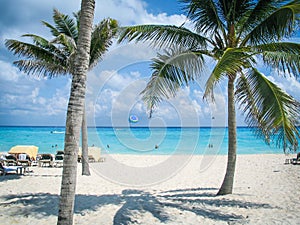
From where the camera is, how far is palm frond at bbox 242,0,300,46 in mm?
5328

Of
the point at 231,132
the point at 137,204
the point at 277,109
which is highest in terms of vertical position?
the point at 277,109

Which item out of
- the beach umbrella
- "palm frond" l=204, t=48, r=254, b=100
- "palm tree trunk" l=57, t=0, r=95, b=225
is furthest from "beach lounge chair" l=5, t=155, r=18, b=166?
"palm frond" l=204, t=48, r=254, b=100

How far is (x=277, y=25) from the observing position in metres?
5.80

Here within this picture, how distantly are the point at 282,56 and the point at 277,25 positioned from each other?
0.88 metres

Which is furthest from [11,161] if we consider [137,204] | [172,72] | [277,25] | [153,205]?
[277,25]

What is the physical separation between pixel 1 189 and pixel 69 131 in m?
5.91

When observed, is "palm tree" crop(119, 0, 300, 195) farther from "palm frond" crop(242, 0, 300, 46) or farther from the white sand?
the white sand

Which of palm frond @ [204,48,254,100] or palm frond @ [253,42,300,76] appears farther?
palm frond @ [253,42,300,76]

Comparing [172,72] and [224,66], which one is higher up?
[172,72]

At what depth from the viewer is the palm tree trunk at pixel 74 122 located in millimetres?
3574

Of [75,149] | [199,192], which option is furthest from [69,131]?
[199,192]

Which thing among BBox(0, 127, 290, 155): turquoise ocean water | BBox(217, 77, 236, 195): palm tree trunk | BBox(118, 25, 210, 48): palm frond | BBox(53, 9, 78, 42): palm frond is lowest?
BBox(0, 127, 290, 155): turquoise ocean water

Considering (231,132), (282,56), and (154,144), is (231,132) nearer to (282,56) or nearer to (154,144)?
(282,56)

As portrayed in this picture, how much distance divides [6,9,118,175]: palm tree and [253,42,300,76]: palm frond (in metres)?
5.67
